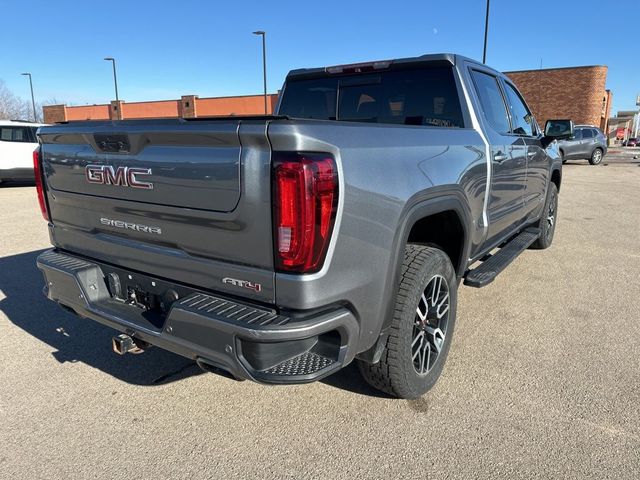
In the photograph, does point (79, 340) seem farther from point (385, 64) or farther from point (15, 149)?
point (15, 149)

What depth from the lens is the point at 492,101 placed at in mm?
4031

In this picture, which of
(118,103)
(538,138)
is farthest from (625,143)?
(538,138)

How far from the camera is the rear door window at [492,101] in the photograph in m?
3.79

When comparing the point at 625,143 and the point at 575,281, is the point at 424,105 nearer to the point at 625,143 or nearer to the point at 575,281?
the point at 575,281

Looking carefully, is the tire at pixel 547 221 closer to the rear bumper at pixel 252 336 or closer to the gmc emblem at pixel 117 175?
the rear bumper at pixel 252 336

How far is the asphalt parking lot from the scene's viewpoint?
2.32 metres

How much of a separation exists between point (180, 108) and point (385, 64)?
42624 mm

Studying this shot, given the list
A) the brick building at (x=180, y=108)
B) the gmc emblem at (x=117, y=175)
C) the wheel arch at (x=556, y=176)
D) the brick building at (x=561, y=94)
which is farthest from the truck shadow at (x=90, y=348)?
the brick building at (x=180, y=108)

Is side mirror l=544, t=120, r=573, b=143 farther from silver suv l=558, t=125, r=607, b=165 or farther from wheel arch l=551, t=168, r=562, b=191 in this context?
silver suv l=558, t=125, r=607, b=165

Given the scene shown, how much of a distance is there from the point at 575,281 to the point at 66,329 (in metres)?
4.97

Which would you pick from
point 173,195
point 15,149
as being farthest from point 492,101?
point 15,149

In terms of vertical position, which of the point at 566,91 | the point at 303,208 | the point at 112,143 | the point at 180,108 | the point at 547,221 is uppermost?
the point at 566,91

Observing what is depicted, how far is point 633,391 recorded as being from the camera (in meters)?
2.93

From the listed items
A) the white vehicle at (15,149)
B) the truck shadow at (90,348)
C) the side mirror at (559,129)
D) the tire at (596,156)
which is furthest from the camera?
the tire at (596,156)
